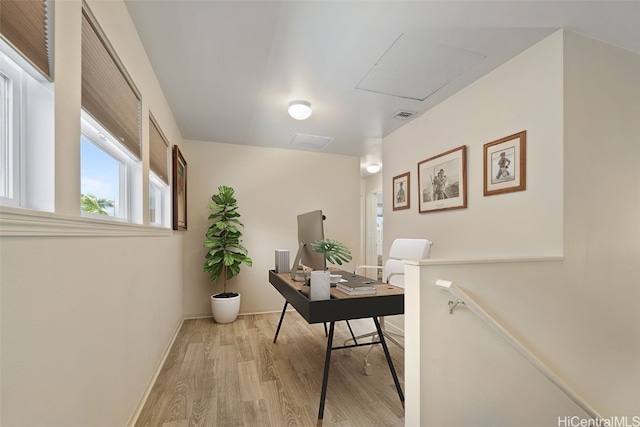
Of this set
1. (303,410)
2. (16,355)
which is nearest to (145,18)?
(16,355)

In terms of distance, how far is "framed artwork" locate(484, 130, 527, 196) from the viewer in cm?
212

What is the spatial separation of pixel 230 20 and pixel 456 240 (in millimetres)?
2574

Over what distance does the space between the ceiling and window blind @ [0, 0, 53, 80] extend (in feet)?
3.08

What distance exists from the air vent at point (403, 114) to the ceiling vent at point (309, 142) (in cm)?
109

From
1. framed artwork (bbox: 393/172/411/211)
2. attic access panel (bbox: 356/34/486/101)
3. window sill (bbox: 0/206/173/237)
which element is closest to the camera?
window sill (bbox: 0/206/173/237)

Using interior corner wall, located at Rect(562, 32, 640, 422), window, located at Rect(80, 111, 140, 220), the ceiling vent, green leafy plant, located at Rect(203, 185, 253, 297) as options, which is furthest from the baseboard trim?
the ceiling vent

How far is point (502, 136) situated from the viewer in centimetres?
229

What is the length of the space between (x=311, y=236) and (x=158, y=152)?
1.67 metres

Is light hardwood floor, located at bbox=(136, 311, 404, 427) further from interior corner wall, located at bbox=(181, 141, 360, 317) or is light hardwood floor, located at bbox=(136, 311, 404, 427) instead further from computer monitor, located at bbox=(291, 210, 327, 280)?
interior corner wall, located at bbox=(181, 141, 360, 317)

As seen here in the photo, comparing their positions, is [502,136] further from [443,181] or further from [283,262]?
[283,262]

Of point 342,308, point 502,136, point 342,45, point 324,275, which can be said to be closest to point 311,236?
point 324,275
